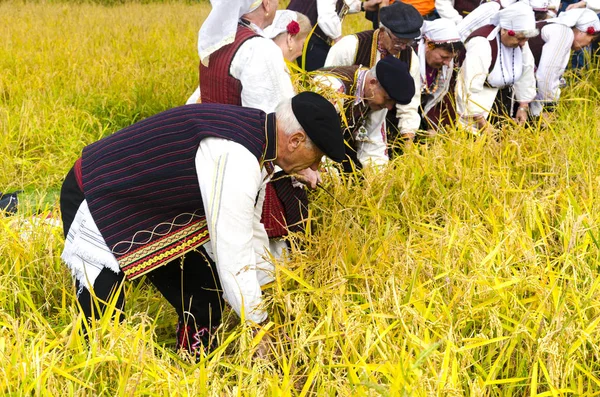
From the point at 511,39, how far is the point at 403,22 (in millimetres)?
912

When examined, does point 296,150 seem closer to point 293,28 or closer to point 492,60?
point 293,28

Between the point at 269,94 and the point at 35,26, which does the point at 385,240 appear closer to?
the point at 269,94

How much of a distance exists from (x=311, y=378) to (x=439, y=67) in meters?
2.58

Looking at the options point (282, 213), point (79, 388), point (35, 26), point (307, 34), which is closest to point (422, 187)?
point (282, 213)

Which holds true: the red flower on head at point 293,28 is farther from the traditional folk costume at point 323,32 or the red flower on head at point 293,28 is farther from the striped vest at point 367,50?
the traditional folk costume at point 323,32

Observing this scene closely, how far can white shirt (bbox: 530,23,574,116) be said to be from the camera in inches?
179

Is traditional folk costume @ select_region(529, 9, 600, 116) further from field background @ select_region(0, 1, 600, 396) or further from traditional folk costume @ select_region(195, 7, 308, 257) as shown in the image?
traditional folk costume @ select_region(195, 7, 308, 257)

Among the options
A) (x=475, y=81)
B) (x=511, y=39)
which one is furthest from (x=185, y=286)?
(x=511, y=39)

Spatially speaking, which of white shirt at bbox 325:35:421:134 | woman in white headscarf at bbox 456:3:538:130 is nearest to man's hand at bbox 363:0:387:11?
woman in white headscarf at bbox 456:3:538:130

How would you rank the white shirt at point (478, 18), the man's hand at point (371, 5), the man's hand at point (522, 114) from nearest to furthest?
the man's hand at point (522, 114) < the white shirt at point (478, 18) < the man's hand at point (371, 5)

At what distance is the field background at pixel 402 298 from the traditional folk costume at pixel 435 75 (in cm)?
41

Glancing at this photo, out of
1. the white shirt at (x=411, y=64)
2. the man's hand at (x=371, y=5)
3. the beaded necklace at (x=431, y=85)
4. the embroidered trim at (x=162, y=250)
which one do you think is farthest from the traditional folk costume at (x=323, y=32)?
the embroidered trim at (x=162, y=250)

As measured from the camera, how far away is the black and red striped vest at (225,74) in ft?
9.53

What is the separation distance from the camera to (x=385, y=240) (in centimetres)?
262
